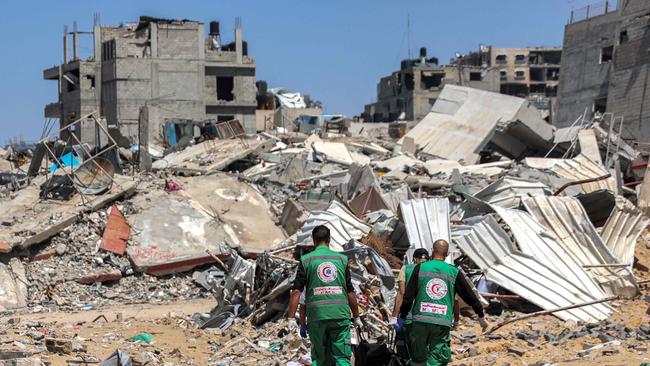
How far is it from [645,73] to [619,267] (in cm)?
2244

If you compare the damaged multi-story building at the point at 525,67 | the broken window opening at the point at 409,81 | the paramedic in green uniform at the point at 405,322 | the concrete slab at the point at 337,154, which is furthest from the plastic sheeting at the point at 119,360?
the damaged multi-story building at the point at 525,67

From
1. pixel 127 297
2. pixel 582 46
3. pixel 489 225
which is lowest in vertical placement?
pixel 127 297

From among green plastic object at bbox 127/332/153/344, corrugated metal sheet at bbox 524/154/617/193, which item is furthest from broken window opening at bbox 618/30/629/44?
green plastic object at bbox 127/332/153/344

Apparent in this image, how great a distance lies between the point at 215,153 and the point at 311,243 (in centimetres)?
1548

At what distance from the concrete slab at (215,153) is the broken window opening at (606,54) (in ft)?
52.6

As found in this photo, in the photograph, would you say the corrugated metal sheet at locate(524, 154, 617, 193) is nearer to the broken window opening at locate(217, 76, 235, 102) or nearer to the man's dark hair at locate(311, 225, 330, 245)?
the man's dark hair at locate(311, 225, 330, 245)

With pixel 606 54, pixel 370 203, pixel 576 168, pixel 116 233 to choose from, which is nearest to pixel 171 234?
pixel 116 233

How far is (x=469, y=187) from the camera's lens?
1783 cm

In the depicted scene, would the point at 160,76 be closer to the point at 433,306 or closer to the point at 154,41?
the point at 154,41

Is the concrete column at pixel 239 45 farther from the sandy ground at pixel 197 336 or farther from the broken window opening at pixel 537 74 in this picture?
A: the broken window opening at pixel 537 74

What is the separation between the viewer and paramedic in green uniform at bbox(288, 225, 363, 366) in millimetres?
6230

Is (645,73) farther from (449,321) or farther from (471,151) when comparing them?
(449,321)

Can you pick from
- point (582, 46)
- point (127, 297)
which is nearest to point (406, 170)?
point (127, 297)

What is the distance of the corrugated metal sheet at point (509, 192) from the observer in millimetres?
13859
